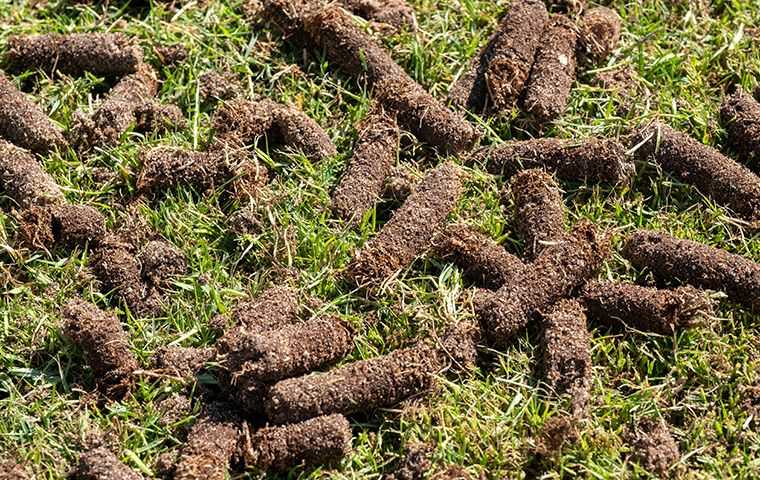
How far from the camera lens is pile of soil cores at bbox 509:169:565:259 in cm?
537

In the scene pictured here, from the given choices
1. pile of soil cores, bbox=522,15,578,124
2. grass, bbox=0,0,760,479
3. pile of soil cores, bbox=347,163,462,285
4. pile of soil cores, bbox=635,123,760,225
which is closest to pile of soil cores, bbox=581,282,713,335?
grass, bbox=0,0,760,479

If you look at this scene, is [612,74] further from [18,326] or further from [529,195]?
[18,326]

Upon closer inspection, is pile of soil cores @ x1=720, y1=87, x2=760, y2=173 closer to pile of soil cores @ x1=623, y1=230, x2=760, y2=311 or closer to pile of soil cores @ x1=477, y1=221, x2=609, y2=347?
pile of soil cores @ x1=623, y1=230, x2=760, y2=311

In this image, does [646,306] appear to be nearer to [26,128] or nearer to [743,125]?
[743,125]

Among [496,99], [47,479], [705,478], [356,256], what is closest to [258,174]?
[356,256]

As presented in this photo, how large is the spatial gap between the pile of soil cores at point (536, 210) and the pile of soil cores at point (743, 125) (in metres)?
1.02

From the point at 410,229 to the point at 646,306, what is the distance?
1.15 meters

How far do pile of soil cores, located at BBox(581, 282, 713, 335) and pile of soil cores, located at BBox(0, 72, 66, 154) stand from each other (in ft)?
9.28

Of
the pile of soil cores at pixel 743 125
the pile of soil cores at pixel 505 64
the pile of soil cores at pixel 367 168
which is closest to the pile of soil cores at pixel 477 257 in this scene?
the pile of soil cores at pixel 367 168

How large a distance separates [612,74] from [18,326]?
3.41m

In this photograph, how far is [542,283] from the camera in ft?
16.9

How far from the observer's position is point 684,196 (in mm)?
5695

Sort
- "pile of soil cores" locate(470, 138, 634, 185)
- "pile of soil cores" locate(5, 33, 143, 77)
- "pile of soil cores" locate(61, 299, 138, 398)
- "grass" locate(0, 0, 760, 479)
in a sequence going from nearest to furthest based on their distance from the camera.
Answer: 1. "grass" locate(0, 0, 760, 479)
2. "pile of soil cores" locate(61, 299, 138, 398)
3. "pile of soil cores" locate(470, 138, 634, 185)
4. "pile of soil cores" locate(5, 33, 143, 77)

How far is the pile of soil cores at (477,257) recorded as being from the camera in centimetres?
529
